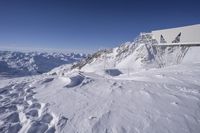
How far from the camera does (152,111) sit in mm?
6148

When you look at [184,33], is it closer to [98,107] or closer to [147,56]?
[147,56]

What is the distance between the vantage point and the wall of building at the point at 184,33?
2578cm

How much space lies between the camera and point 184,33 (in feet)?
89.6

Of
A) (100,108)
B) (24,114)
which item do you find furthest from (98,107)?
(24,114)

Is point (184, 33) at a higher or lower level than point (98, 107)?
higher

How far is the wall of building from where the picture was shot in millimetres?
25778

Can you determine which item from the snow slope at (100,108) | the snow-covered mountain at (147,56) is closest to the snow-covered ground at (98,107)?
the snow slope at (100,108)

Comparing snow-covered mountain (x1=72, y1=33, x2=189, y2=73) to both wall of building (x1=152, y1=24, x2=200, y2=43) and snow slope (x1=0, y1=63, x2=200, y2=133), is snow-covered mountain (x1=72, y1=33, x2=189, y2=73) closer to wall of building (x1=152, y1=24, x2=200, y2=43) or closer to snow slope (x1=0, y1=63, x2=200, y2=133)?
wall of building (x1=152, y1=24, x2=200, y2=43)

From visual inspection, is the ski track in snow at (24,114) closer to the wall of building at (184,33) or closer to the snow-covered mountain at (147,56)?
the snow-covered mountain at (147,56)

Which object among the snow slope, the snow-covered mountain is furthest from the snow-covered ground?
the snow-covered mountain

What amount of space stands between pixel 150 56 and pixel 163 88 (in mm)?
22631

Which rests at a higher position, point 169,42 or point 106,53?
point 169,42

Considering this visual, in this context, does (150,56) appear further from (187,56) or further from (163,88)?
(163,88)

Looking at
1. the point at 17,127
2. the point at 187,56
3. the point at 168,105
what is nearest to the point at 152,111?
the point at 168,105
